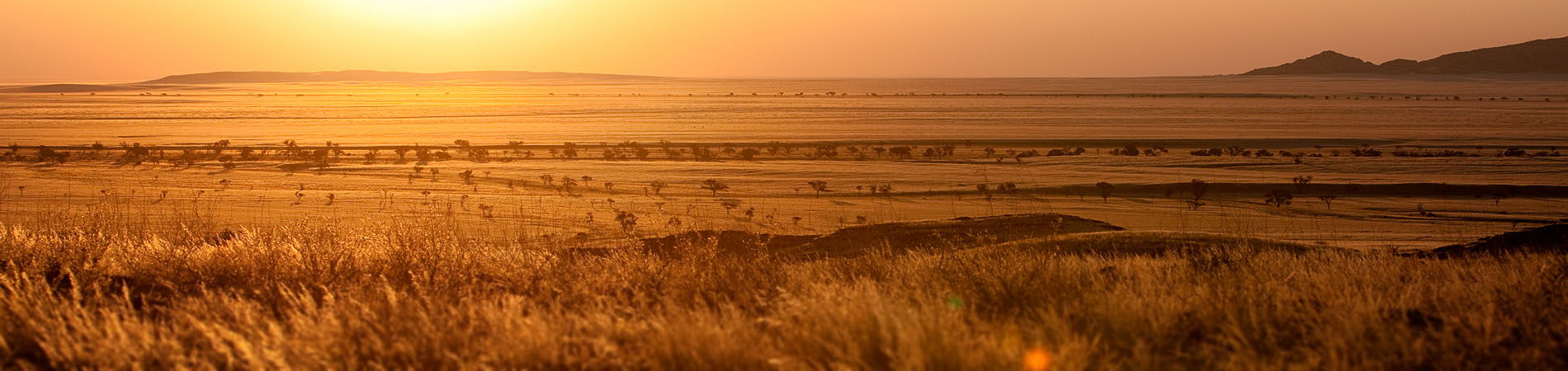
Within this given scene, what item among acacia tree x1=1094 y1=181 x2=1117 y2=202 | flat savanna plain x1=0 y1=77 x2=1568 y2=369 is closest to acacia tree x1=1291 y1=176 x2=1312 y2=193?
flat savanna plain x1=0 y1=77 x2=1568 y2=369

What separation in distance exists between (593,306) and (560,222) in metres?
17.3

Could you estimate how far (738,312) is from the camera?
18.0ft

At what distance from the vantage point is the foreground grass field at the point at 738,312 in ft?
15.2

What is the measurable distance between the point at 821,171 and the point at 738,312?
32431 mm

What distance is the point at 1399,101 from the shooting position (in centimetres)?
10875

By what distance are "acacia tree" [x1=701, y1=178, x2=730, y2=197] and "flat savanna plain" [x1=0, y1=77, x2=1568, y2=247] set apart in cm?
31

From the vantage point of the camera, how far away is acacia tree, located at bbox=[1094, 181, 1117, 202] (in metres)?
29.8

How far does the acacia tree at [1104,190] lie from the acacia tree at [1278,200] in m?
4.18

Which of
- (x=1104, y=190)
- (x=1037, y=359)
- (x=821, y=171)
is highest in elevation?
(x=1037, y=359)

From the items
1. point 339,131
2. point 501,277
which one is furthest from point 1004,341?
point 339,131

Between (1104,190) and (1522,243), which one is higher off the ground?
(1522,243)

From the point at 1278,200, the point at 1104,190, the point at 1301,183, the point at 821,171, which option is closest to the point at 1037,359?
the point at 1278,200

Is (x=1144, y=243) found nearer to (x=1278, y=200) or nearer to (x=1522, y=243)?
(x=1522, y=243)

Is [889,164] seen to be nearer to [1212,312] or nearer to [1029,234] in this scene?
[1029,234]
